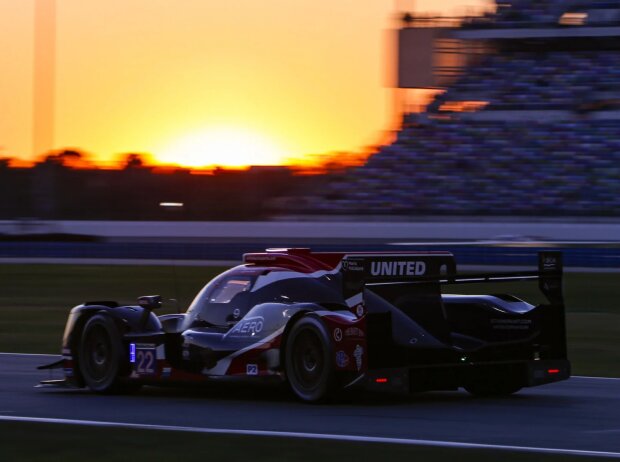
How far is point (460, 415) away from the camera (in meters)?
7.90

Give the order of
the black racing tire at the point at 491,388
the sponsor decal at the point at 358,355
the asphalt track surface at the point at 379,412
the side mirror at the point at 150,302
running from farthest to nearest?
1. the side mirror at the point at 150,302
2. the black racing tire at the point at 491,388
3. the sponsor decal at the point at 358,355
4. the asphalt track surface at the point at 379,412

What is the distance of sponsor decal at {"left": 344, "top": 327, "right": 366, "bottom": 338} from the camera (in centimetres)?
803

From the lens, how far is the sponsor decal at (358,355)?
8008mm

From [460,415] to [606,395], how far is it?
1.88 m

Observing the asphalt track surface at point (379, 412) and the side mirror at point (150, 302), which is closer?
the asphalt track surface at point (379, 412)

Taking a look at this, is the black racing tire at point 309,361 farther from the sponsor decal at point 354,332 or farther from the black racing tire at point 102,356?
the black racing tire at point 102,356

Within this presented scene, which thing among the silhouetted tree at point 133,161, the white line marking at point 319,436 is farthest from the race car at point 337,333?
the silhouetted tree at point 133,161

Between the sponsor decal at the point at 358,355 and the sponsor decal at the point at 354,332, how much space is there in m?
0.08

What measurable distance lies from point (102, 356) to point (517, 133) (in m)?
25.0

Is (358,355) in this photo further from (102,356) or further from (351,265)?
(102,356)

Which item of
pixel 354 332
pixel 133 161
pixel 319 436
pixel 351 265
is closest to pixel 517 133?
pixel 133 161

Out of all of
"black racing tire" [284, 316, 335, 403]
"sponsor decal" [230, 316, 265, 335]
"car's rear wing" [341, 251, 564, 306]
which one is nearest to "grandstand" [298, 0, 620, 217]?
"car's rear wing" [341, 251, 564, 306]

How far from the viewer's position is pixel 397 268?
8648mm

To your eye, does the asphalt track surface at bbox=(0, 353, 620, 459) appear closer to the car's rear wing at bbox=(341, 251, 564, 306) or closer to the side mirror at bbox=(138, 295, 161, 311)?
the side mirror at bbox=(138, 295, 161, 311)
